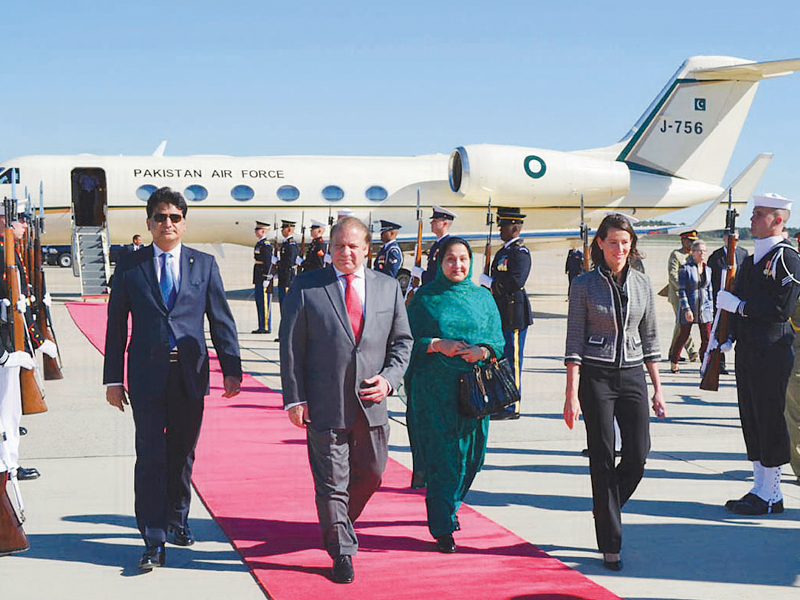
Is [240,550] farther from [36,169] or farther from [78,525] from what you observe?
[36,169]

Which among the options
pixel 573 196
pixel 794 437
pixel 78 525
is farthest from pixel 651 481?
pixel 573 196

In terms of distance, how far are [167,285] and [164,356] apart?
0.38 meters

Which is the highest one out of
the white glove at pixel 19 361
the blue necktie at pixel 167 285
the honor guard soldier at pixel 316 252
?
the honor guard soldier at pixel 316 252

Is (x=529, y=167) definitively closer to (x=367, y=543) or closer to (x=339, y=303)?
(x=367, y=543)

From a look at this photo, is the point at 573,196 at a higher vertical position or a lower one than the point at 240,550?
higher

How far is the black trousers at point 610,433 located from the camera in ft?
15.4

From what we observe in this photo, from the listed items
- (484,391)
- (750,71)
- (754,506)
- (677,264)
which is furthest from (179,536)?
(750,71)

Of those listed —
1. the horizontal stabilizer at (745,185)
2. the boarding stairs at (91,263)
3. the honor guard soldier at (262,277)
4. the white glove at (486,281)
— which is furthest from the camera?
the boarding stairs at (91,263)

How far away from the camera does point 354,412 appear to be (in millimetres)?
4535

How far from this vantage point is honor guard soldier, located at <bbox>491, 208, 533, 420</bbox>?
27.0 ft

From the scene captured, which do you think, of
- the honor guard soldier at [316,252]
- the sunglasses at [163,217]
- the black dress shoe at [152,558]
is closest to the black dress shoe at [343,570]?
the black dress shoe at [152,558]

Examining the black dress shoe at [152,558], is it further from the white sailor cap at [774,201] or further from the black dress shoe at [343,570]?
the white sailor cap at [774,201]

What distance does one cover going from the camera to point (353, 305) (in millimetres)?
4629

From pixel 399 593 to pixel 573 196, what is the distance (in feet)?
63.0
